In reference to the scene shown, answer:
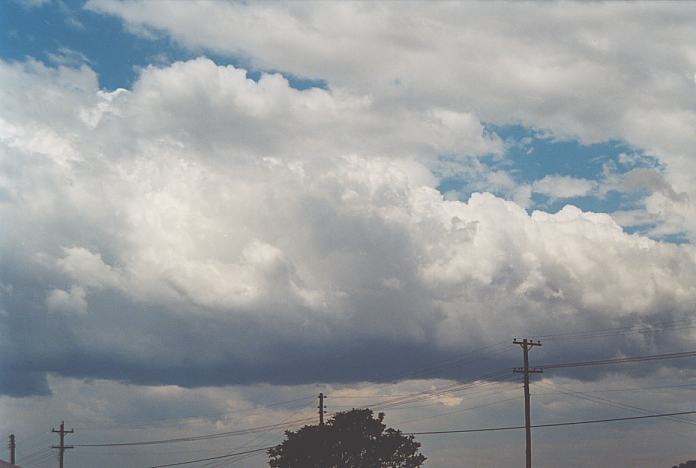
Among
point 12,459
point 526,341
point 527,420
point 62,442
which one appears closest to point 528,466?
point 527,420

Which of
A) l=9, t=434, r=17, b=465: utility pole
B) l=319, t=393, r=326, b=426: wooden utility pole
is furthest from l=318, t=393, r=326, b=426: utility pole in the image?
l=9, t=434, r=17, b=465: utility pole

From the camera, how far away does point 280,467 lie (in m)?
87.9

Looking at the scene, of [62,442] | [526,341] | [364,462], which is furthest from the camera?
[62,442]

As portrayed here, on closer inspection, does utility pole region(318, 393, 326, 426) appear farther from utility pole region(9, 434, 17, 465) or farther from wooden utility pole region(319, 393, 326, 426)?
utility pole region(9, 434, 17, 465)

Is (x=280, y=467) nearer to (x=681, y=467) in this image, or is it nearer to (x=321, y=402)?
(x=321, y=402)

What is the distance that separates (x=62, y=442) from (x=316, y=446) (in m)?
36.8

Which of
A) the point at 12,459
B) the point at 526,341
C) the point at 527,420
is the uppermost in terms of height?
the point at 526,341

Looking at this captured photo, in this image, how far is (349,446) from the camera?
87.2 metres

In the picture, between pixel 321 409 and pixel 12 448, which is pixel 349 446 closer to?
pixel 321 409

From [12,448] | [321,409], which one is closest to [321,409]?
[321,409]

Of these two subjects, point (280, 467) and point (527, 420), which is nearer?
point (527, 420)

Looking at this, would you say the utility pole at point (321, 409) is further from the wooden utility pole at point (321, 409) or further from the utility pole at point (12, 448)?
the utility pole at point (12, 448)

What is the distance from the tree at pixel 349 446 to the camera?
86.7 m

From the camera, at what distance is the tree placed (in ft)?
284
